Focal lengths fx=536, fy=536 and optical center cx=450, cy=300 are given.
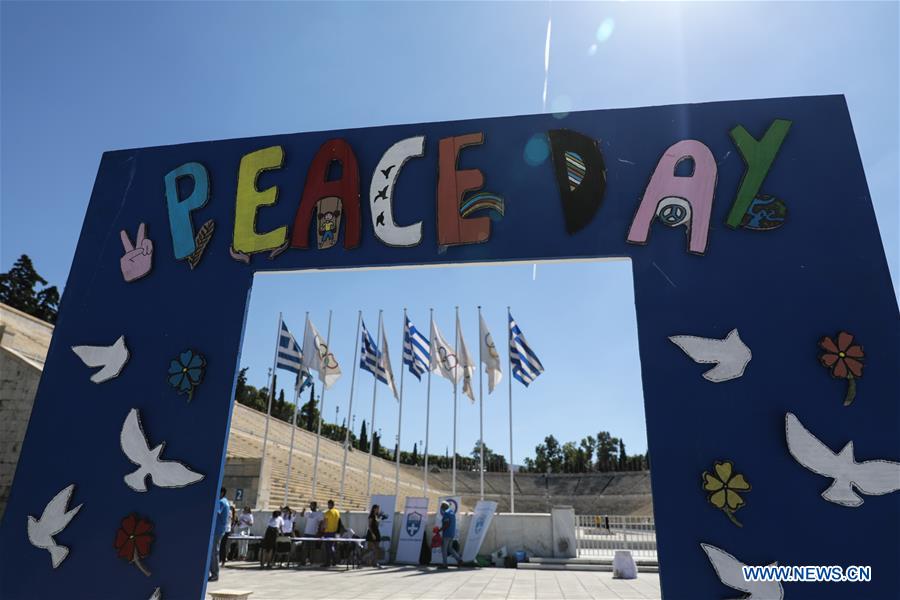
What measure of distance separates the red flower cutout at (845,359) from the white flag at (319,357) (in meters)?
17.3

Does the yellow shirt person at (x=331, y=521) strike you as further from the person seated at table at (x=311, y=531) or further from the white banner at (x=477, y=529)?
the white banner at (x=477, y=529)

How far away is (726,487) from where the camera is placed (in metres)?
5.35

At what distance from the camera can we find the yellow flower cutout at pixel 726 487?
5320 mm

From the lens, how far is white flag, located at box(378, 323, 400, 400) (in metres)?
19.8

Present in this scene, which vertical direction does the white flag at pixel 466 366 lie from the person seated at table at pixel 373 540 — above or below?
above

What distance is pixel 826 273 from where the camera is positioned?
5.84m

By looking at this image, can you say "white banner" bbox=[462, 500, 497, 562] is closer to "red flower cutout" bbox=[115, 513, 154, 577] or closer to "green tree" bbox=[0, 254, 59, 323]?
"red flower cutout" bbox=[115, 513, 154, 577]

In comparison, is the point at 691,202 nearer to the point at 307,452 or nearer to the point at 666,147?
the point at 666,147

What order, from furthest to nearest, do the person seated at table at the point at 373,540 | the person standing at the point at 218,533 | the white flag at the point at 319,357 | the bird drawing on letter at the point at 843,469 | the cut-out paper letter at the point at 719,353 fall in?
the white flag at the point at 319,357 → the person seated at table at the point at 373,540 → the person standing at the point at 218,533 → the cut-out paper letter at the point at 719,353 → the bird drawing on letter at the point at 843,469

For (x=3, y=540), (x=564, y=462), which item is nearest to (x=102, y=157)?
(x=3, y=540)

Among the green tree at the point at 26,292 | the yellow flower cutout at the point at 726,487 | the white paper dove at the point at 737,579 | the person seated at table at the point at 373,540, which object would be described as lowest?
the person seated at table at the point at 373,540

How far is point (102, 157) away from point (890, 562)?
35.8 feet

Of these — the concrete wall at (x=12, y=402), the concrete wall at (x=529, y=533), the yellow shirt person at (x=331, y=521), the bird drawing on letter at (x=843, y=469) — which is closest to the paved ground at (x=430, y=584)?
the yellow shirt person at (x=331, y=521)

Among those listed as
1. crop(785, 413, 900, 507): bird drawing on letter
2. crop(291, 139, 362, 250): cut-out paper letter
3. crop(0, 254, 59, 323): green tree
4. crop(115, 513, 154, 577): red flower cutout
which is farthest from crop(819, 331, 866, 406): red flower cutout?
crop(0, 254, 59, 323): green tree
